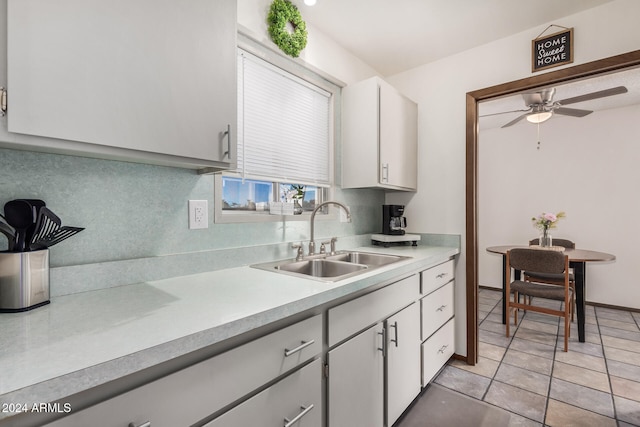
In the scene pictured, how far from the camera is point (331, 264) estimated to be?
5.97 feet

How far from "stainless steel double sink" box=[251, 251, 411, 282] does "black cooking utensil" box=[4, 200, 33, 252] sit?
879 millimetres

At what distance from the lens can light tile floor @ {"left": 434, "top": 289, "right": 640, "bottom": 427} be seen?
181cm

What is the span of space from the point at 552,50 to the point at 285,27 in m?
1.78

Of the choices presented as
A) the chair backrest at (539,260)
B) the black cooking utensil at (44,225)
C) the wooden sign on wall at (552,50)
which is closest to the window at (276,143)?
the black cooking utensil at (44,225)

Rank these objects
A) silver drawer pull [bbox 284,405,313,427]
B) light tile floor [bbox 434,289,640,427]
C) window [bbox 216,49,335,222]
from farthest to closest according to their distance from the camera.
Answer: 1. light tile floor [bbox 434,289,640,427]
2. window [bbox 216,49,335,222]
3. silver drawer pull [bbox 284,405,313,427]

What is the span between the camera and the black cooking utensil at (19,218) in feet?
2.81

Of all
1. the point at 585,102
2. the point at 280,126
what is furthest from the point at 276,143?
the point at 585,102

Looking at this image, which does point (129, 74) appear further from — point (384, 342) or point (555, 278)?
point (555, 278)

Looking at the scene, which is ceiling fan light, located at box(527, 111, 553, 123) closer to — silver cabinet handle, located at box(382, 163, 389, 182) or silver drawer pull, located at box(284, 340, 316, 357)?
silver cabinet handle, located at box(382, 163, 389, 182)

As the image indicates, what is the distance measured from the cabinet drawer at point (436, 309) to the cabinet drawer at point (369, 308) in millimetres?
206

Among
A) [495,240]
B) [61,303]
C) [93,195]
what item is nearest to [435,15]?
[93,195]

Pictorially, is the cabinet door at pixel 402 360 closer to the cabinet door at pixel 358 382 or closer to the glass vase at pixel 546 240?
the cabinet door at pixel 358 382

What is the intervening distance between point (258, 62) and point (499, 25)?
1686 mm

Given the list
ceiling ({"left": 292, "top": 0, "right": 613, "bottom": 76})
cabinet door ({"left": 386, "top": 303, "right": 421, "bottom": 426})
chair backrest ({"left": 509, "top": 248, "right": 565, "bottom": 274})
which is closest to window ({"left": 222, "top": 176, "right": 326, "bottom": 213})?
cabinet door ({"left": 386, "top": 303, "right": 421, "bottom": 426})
